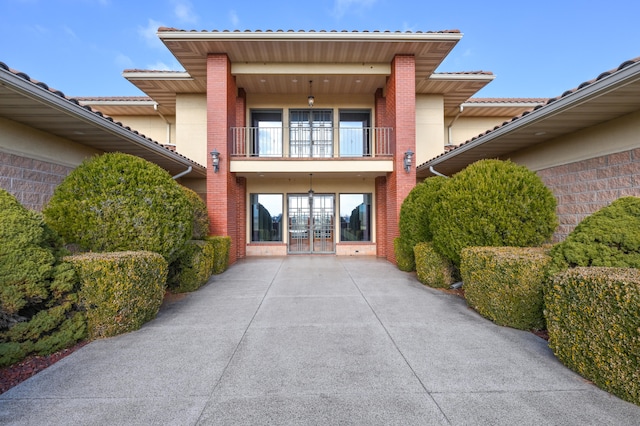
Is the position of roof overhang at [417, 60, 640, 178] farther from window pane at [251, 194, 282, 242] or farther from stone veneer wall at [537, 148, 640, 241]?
window pane at [251, 194, 282, 242]

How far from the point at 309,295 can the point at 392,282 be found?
232cm

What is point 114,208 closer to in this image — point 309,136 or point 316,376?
point 316,376

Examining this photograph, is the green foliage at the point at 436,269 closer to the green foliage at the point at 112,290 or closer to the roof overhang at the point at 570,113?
the roof overhang at the point at 570,113

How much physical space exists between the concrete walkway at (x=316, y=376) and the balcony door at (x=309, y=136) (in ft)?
26.3

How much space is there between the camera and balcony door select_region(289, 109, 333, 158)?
1206 cm

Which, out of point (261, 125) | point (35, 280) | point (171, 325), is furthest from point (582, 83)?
point (261, 125)

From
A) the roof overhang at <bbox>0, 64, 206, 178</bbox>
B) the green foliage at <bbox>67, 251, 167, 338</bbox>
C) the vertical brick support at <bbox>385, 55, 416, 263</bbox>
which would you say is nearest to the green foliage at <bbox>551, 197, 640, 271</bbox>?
the green foliage at <bbox>67, 251, 167, 338</bbox>

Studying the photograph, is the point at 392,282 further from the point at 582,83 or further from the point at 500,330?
the point at 582,83

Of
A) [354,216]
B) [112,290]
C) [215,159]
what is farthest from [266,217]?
[112,290]

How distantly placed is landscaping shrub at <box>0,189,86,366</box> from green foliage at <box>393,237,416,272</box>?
721 cm

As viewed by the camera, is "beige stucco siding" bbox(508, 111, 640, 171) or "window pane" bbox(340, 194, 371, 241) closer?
"beige stucco siding" bbox(508, 111, 640, 171)

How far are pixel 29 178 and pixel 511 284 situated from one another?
815 cm

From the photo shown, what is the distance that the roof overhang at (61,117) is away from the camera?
3.98m

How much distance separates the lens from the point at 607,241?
11.7 ft
